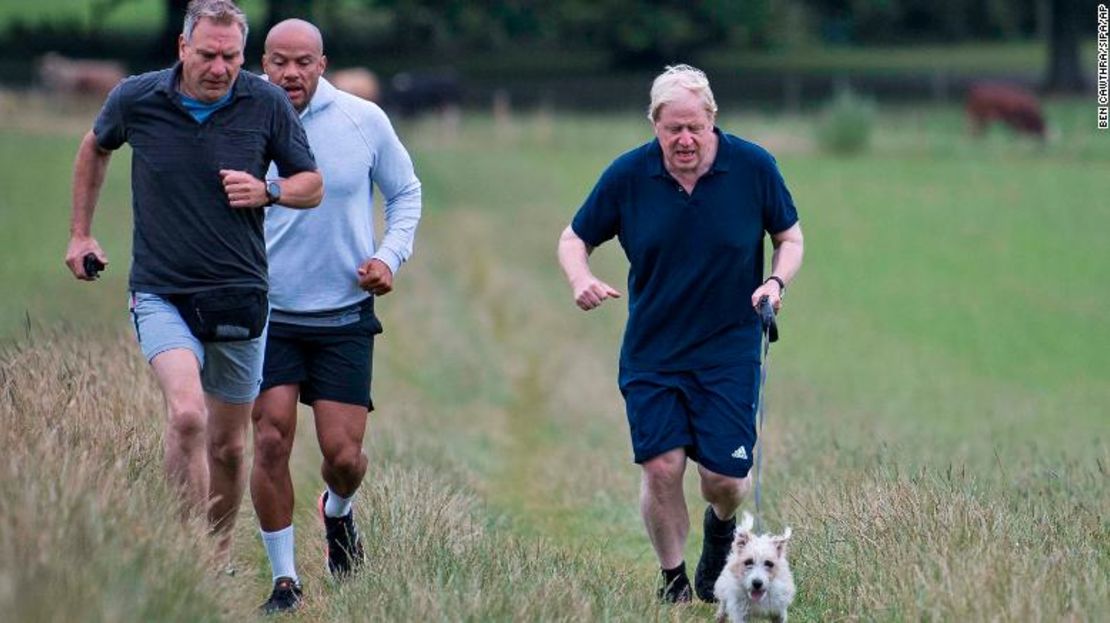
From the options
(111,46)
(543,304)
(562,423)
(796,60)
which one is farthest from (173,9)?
(562,423)

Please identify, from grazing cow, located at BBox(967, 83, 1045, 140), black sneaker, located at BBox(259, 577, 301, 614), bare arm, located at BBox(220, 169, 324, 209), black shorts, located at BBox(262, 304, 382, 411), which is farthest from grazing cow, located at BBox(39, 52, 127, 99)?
bare arm, located at BBox(220, 169, 324, 209)

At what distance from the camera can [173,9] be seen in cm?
6075

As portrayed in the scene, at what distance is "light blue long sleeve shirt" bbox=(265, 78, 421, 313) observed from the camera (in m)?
8.02

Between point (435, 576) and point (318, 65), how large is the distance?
2069 mm

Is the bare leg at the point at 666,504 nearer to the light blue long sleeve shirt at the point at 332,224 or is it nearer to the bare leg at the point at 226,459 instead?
the light blue long sleeve shirt at the point at 332,224

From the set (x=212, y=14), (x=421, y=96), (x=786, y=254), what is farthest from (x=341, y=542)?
(x=421, y=96)

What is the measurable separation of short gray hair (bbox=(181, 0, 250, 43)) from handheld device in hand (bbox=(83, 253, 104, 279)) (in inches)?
34.2

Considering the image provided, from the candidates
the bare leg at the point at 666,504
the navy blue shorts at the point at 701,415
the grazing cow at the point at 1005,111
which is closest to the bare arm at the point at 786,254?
the navy blue shorts at the point at 701,415

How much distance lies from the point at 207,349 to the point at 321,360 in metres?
0.65

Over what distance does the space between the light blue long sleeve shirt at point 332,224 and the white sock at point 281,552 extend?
0.87 meters

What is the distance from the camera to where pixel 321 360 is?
8.12 m

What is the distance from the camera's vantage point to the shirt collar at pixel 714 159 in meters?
7.91

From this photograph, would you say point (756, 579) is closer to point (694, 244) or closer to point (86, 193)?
point (694, 244)

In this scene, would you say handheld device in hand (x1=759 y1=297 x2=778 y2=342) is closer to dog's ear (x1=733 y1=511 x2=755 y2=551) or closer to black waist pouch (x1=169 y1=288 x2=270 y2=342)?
dog's ear (x1=733 y1=511 x2=755 y2=551)
